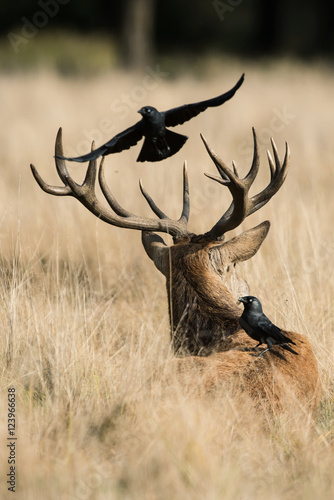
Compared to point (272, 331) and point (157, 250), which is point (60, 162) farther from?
point (272, 331)

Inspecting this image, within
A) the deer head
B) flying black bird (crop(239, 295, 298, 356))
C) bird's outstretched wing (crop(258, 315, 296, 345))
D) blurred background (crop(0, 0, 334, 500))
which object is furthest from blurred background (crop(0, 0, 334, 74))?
bird's outstretched wing (crop(258, 315, 296, 345))

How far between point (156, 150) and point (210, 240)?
604 mm

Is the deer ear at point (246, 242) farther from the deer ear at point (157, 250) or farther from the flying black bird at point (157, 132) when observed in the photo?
the flying black bird at point (157, 132)

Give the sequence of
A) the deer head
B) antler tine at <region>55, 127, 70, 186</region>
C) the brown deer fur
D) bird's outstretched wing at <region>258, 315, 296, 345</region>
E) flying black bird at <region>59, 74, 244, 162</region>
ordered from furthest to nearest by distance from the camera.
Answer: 1. antler tine at <region>55, 127, 70, 186</region>
2. the deer head
3. flying black bird at <region>59, 74, 244, 162</region>
4. bird's outstretched wing at <region>258, 315, 296, 345</region>
5. the brown deer fur

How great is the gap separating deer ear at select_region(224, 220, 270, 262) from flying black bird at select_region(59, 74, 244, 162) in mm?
644

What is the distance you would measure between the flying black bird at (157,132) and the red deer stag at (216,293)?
1.00 ft

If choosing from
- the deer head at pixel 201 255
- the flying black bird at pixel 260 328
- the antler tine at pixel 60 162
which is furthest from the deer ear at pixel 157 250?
the flying black bird at pixel 260 328

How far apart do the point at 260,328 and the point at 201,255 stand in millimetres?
866

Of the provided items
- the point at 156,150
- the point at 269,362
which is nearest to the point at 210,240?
the point at 156,150

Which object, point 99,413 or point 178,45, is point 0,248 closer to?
point 99,413

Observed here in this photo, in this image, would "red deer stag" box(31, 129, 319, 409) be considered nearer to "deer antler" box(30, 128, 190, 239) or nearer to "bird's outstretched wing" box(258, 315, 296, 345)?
"deer antler" box(30, 128, 190, 239)

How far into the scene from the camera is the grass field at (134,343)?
2725mm

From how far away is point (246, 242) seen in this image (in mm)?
4371

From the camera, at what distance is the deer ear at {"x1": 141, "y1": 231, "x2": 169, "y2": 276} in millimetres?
4395
